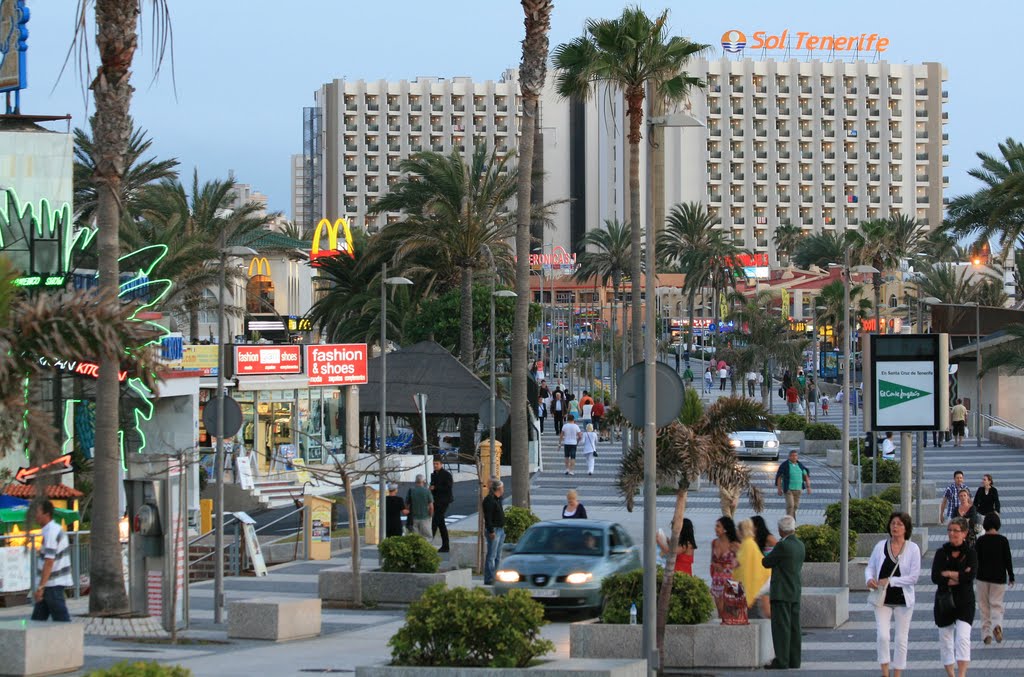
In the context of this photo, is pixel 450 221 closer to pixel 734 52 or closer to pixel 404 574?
pixel 404 574

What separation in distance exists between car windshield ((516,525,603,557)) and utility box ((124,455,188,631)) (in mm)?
4574

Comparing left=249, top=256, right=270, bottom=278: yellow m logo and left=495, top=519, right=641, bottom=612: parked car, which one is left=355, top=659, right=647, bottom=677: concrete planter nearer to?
left=495, top=519, right=641, bottom=612: parked car

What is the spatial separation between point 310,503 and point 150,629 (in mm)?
9285

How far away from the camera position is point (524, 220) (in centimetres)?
2802

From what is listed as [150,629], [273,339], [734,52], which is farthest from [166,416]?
[734,52]

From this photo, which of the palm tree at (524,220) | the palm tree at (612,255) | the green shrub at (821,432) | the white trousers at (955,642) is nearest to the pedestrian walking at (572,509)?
the palm tree at (524,220)

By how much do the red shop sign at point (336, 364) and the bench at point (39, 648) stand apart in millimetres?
29884

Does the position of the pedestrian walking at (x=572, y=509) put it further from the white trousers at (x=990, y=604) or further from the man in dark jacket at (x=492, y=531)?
the white trousers at (x=990, y=604)

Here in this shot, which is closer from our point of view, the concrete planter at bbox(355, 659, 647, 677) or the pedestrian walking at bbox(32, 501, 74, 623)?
the concrete planter at bbox(355, 659, 647, 677)

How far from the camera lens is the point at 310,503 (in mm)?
27359

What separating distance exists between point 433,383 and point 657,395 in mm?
31457

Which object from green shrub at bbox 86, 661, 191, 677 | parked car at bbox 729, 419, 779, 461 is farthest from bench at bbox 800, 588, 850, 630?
parked car at bbox 729, 419, 779, 461

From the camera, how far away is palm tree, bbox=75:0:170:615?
736 inches

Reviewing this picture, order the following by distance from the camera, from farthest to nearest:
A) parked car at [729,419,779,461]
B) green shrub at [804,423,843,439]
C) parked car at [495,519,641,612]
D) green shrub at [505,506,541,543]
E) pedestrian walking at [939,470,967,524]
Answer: green shrub at [804,423,843,439] < parked car at [729,419,779,461] < pedestrian walking at [939,470,967,524] < green shrub at [505,506,541,543] < parked car at [495,519,641,612]
